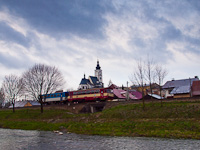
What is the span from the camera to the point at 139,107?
38.3 meters

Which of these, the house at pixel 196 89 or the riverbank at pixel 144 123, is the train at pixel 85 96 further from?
the house at pixel 196 89

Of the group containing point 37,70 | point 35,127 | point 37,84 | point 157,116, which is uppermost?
point 37,70

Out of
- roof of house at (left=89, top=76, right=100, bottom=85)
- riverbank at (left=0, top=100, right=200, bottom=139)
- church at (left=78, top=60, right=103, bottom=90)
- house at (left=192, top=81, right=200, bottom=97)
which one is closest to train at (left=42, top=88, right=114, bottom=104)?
riverbank at (left=0, top=100, right=200, bottom=139)

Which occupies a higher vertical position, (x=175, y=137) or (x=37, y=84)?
(x=37, y=84)

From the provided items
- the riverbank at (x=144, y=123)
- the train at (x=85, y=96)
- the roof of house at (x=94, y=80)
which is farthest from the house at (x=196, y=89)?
the roof of house at (x=94, y=80)

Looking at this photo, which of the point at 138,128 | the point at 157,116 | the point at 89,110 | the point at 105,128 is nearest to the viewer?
the point at 138,128

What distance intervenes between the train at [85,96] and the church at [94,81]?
82008 millimetres

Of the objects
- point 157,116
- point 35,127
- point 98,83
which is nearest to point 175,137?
point 157,116

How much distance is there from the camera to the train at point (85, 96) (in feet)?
179

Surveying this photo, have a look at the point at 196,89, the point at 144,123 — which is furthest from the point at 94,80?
the point at 144,123

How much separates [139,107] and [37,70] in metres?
Result: 29.9

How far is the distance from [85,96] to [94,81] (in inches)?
4031

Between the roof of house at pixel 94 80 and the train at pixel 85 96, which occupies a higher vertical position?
the roof of house at pixel 94 80

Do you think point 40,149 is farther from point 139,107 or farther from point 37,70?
point 37,70
